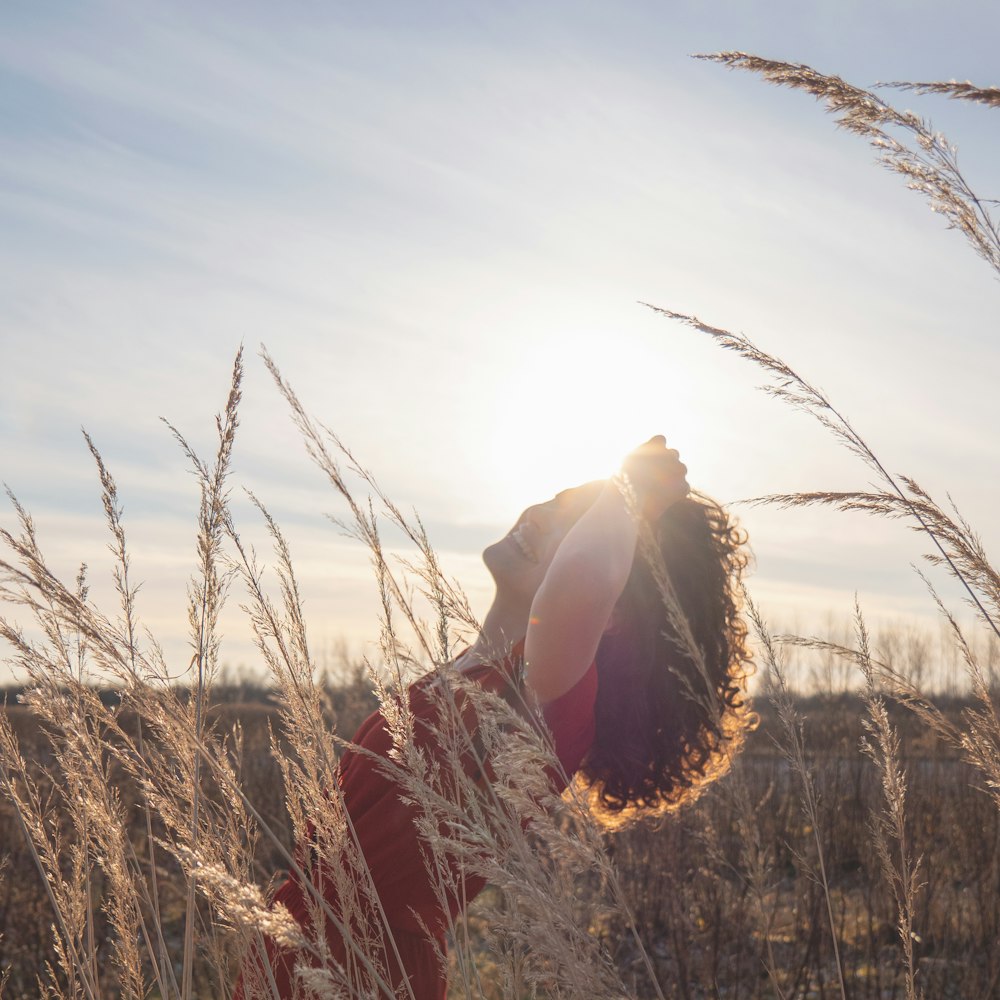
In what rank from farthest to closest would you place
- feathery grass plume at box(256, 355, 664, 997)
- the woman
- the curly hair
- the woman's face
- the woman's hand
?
the curly hair, the woman's face, the woman's hand, the woman, feathery grass plume at box(256, 355, 664, 997)

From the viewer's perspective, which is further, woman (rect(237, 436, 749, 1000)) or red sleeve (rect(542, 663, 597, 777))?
red sleeve (rect(542, 663, 597, 777))

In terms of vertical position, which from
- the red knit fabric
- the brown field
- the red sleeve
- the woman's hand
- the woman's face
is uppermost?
the woman's hand

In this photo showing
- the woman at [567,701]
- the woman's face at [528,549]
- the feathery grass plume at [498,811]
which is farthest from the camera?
the woman's face at [528,549]

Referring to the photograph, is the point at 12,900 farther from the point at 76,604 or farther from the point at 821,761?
the point at 821,761

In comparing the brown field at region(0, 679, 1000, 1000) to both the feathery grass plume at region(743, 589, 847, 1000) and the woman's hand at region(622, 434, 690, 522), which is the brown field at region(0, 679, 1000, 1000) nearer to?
the feathery grass plume at region(743, 589, 847, 1000)

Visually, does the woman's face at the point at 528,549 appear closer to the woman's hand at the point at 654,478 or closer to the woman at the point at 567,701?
the woman at the point at 567,701

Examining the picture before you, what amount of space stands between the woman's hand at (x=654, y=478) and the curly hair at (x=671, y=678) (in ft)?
1.18

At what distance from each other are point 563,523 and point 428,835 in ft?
3.52

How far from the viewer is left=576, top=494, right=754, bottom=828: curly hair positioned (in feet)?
7.73

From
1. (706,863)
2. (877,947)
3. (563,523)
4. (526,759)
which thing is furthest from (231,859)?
(706,863)

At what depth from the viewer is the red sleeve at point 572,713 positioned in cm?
196

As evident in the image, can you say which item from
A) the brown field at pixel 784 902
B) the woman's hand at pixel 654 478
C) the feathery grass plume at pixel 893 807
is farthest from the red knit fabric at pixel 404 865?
the feathery grass plume at pixel 893 807

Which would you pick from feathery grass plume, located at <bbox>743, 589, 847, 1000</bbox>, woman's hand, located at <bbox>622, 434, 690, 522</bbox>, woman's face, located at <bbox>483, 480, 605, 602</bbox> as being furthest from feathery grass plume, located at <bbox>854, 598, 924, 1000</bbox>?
woman's face, located at <bbox>483, 480, 605, 602</bbox>

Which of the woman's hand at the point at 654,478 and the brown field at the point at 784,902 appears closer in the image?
the woman's hand at the point at 654,478
